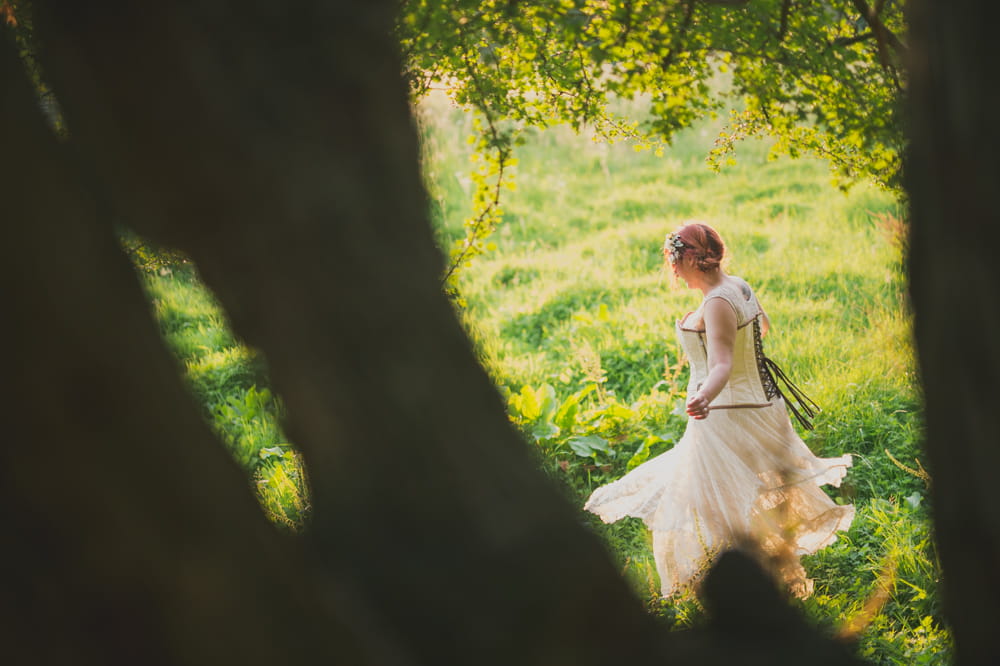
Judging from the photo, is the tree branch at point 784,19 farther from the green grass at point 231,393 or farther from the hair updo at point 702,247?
the green grass at point 231,393

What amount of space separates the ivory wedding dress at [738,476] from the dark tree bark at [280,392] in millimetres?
2846

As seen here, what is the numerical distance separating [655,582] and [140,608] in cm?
363

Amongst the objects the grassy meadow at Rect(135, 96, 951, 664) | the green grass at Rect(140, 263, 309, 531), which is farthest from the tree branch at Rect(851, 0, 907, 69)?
the green grass at Rect(140, 263, 309, 531)

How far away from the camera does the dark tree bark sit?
0.94 metres

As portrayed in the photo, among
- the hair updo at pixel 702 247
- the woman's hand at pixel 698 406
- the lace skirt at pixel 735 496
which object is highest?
the hair updo at pixel 702 247

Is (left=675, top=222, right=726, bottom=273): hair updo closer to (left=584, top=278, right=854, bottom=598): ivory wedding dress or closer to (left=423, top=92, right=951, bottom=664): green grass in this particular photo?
(left=584, top=278, right=854, bottom=598): ivory wedding dress

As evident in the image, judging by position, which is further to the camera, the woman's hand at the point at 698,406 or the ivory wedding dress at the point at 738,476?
the ivory wedding dress at the point at 738,476

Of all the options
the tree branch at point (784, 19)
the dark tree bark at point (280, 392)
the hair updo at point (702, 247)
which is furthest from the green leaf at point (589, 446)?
the dark tree bark at point (280, 392)

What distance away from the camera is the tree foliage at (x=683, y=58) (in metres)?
2.39

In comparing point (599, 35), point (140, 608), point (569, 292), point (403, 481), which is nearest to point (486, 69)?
point (599, 35)

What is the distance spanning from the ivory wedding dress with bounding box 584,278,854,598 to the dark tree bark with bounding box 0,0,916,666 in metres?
2.85

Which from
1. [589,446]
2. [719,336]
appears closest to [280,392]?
[719,336]

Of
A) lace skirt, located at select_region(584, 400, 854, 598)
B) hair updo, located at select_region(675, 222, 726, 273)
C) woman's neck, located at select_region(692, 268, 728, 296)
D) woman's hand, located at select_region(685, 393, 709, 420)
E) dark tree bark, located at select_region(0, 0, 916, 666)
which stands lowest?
lace skirt, located at select_region(584, 400, 854, 598)

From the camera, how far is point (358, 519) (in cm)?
123
